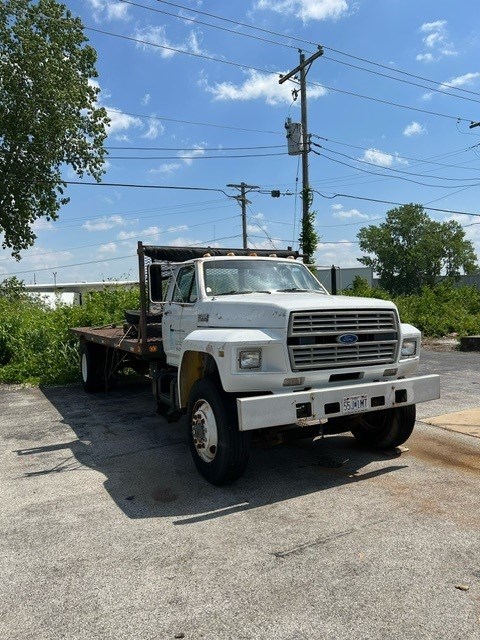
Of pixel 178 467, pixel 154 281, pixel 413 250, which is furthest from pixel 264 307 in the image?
pixel 413 250

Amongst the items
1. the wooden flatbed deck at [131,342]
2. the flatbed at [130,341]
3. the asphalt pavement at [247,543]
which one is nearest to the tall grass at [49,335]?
the flatbed at [130,341]

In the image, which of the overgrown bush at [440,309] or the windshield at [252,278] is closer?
the windshield at [252,278]

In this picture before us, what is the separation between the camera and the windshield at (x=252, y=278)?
620cm

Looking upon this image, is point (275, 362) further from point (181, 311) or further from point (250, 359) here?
point (181, 311)

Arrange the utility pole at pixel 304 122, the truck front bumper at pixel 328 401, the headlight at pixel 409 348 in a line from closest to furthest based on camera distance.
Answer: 1. the truck front bumper at pixel 328 401
2. the headlight at pixel 409 348
3. the utility pole at pixel 304 122

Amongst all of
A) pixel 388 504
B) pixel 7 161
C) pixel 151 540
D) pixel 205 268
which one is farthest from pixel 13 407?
pixel 7 161

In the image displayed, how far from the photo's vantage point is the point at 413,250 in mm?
71812

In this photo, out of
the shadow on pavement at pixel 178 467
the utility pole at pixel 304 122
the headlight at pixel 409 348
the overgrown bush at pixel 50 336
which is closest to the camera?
the shadow on pavement at pixel 178 467

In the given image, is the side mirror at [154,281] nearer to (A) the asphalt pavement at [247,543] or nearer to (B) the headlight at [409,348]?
(A) the asphalt pavement at [247,543]

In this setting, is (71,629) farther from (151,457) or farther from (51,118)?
(51,118)

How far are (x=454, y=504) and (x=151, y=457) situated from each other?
10.7 ft

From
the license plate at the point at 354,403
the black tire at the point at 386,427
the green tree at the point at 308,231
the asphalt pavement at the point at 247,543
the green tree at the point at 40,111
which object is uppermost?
the green tree at the point at 40,111

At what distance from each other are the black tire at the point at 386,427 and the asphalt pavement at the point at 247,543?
166 millimetres

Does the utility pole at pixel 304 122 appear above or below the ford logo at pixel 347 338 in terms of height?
above
